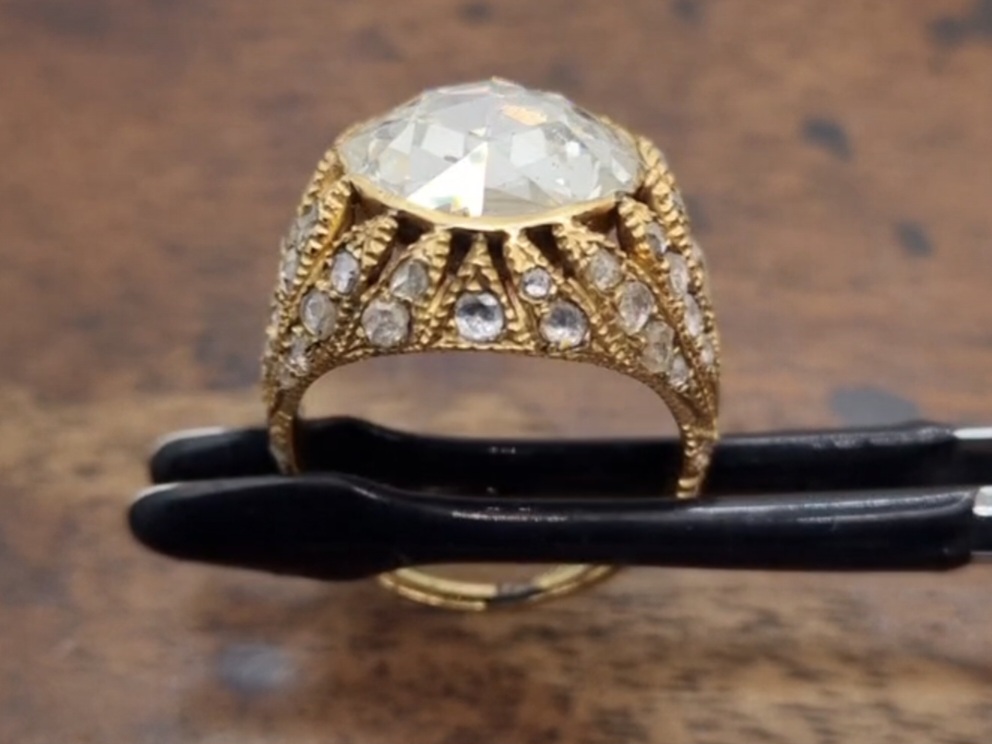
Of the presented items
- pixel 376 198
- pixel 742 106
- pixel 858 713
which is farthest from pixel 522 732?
pixel 742 106

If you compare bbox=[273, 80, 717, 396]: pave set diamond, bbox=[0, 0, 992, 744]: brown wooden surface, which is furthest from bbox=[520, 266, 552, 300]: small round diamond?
bbox=[0, 0, 992, 744]: brown wooden surface

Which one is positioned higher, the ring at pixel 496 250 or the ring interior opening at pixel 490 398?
the ring at pixel 496 250

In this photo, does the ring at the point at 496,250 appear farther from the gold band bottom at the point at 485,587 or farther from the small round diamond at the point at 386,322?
the gold band bottom at the point at 485,587

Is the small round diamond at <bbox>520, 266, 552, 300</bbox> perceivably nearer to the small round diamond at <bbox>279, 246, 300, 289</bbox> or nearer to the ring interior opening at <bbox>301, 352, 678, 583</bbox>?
the small round diamond at <bbox>279, 246, 300, 289</bbox>

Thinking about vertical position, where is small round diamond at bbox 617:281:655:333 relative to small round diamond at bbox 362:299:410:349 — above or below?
above

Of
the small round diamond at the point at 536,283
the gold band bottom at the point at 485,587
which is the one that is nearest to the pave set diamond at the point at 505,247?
the small round diamond at the point at 536,283

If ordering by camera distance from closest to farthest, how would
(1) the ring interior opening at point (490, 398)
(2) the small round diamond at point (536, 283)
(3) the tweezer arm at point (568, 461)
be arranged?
(2) the small round diamond at point (536, 283), (3) the tweezer arm at point (568, 461), (1) the ring interior opening at point (490, 398)

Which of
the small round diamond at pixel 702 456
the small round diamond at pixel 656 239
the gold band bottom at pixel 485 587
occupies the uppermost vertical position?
the small round diamond at pixel 656 239

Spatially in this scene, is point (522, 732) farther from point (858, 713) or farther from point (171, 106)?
point (171, 106)
